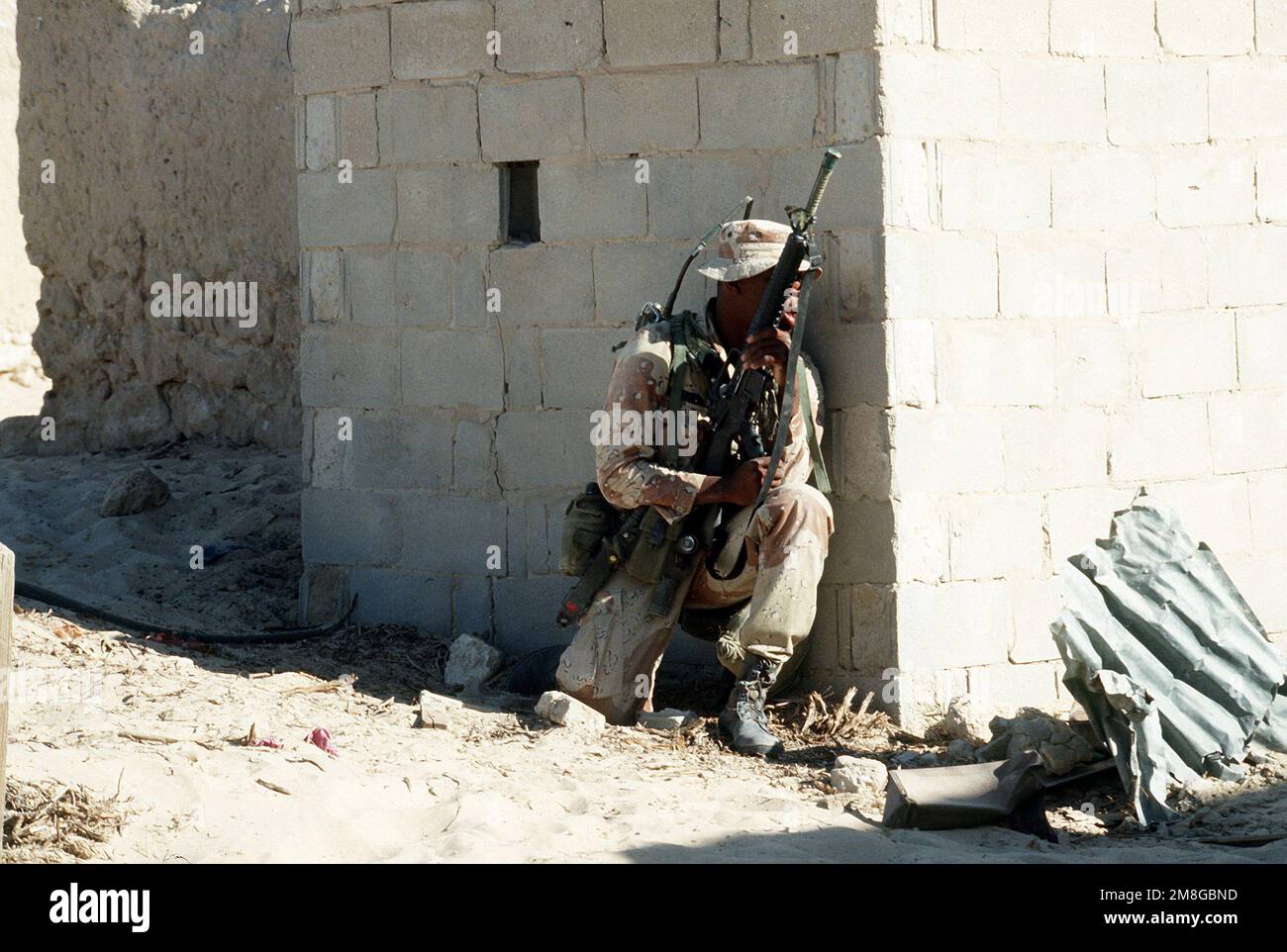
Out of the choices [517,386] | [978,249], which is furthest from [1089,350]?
[517,386]

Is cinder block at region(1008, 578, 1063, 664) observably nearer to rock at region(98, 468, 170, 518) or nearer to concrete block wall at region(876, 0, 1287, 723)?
concrete block wall at region(876, 0, 1287, 723)

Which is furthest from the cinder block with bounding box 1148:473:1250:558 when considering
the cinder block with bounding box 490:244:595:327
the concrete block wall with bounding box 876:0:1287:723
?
the cinder block with bounding box 490:244:595:327

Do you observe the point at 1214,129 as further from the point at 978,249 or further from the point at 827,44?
the point at 827,44

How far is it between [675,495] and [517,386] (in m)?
1.11

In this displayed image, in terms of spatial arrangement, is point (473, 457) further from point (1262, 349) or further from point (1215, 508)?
point (1262, 349)

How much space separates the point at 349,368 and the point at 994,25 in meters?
2.89

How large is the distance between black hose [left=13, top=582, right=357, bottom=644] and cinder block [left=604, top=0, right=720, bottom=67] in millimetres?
2628

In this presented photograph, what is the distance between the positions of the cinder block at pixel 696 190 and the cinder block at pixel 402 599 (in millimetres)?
1742

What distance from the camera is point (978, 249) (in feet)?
17.9

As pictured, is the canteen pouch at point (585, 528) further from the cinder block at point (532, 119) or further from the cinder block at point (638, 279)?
the cinder block at point (532, 119)

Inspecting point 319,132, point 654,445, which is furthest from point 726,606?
point 319,132

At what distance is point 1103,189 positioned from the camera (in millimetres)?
5684

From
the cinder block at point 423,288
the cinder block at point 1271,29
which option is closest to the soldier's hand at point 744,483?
the cinder block at point 423,288

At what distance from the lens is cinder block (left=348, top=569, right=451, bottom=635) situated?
6312 mm
